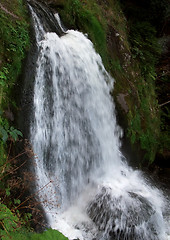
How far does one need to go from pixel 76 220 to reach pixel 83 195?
71cm

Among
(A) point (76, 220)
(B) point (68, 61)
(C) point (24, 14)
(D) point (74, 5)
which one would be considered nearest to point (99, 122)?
(B) point (68, 61)

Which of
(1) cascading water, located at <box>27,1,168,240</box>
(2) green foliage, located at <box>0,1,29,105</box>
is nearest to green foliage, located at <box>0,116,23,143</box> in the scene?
(2) green foliage, located at <box>0,1,29,105</box>

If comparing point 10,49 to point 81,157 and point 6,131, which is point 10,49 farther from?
point 81,157

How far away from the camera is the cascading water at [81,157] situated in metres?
4.39

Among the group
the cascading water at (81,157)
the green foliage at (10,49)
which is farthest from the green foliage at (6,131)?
the cascading water at (81,157)

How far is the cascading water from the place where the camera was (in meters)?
4.39

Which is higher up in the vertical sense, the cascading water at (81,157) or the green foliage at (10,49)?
the green foliage at (10,49)

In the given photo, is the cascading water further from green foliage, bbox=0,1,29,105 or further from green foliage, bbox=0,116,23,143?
green foliage, bbox=0,116,23,143

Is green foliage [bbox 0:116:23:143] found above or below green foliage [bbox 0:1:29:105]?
below

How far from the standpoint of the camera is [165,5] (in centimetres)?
1141

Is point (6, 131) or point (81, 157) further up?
point (6, 131)

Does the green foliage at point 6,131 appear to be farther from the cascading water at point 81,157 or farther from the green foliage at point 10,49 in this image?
the cascading water at point 81,157

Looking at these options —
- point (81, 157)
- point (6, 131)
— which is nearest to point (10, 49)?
point (6, 131)

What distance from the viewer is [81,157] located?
5.46 m
